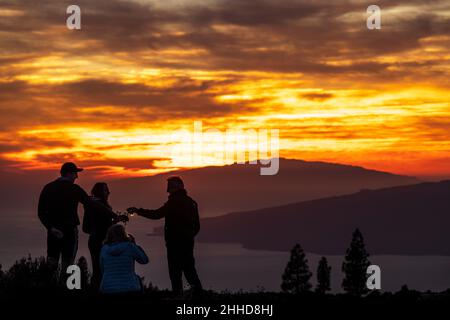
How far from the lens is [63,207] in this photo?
62.2 feet

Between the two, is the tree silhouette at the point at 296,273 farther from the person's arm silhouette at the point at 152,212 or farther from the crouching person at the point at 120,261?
the crouching person at the point at 120,261

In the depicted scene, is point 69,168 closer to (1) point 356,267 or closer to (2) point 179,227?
(2) point 179,227

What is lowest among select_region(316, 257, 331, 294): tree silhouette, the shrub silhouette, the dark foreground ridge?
the dark foreground ridge

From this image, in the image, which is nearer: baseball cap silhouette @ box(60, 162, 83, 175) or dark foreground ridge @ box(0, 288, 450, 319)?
dark foreground ridge @ box(0, 288, 450, 319)

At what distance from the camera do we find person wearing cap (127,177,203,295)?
18.7 m

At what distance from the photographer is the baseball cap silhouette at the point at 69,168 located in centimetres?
1888

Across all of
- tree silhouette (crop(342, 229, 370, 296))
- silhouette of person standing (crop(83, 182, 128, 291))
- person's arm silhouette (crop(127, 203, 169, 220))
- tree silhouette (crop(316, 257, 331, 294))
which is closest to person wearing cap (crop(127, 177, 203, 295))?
person's arm silhouette (crop(127, 203, 169, 220))

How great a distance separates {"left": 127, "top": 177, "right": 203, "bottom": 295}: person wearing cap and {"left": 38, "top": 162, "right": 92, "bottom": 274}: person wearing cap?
106 centimetres

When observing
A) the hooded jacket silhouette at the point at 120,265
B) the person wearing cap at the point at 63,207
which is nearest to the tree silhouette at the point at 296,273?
the person wearing cap at the point at 63,207

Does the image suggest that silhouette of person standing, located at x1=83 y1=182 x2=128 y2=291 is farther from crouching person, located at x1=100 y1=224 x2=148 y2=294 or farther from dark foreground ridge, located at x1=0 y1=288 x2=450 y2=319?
crouching person, located at x1=100 y1=224 x2=148 y2=294

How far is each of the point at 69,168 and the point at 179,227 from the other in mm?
2281
